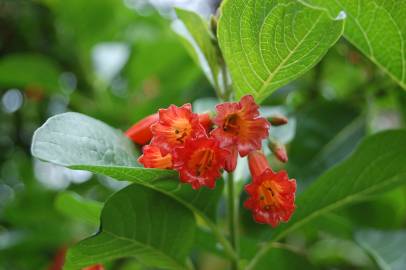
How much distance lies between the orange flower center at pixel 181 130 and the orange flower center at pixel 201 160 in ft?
0.16

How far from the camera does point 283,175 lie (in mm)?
1086

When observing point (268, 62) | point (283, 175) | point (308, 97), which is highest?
point (268, 62)

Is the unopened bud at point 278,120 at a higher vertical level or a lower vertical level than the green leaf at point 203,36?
lower

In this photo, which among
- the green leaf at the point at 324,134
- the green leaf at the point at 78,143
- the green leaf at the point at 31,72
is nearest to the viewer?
the green leaf at the point at 78,143

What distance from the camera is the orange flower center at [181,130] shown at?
41.2 inches

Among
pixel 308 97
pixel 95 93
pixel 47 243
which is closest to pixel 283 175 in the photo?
pixel 308 97

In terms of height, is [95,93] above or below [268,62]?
below

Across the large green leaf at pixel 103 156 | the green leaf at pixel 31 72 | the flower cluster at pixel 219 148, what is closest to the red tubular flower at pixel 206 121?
the flower cluster at pixel 219 148

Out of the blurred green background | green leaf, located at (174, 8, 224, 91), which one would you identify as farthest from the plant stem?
the blurred green background

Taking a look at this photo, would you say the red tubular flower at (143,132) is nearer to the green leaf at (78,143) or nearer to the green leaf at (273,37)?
the green leaf at (78,143)

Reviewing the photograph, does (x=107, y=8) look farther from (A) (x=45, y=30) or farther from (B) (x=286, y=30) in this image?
(B) (x=286, y=30)

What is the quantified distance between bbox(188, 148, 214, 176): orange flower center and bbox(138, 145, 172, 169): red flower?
0.22 ft

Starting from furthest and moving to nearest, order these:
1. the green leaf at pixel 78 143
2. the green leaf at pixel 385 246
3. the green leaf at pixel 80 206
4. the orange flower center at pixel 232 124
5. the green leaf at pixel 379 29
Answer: the green leaf at pixel 385 246
the green leaf at pixel 80 206
the green leaf at pixel 379 29
the orange flower center at pixel 232 124
the green leaf at pixel 78 143

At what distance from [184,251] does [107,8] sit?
5.74 feet
